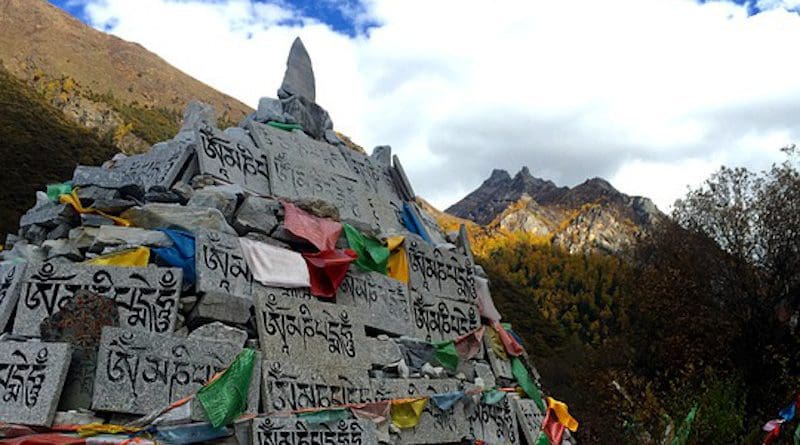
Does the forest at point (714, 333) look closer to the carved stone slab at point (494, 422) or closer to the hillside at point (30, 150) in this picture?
the carved stone slab at point (494, 422)

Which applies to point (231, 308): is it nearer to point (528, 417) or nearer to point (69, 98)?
point (528, 417)

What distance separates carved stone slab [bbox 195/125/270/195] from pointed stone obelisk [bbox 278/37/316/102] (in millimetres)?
1654

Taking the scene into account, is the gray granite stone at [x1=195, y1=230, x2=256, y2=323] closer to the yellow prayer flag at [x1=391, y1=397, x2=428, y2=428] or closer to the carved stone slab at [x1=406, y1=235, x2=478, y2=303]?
the yellow prayer flag at [x1=391, y1=397, x2=428, y2=428]

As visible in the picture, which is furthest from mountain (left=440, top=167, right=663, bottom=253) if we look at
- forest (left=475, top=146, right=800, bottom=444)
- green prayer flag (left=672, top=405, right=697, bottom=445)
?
green prayer flag (left=672, top=405, right=697, bottom=445)

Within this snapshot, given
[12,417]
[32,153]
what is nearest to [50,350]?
[12,417]

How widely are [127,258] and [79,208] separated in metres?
1.10

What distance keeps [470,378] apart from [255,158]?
3334 mm

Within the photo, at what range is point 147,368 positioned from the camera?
5441 millimetres

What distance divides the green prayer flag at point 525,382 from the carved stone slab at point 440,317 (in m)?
0.72

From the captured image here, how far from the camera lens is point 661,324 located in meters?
21.0

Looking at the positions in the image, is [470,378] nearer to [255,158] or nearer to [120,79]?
[255,158]

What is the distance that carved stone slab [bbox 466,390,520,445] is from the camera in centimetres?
776

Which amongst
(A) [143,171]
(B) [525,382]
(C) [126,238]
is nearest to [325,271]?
(C) [126,238]

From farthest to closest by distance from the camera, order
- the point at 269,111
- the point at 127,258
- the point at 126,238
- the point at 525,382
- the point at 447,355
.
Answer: the point at 269,111, the point at 525,382, the point at 447,355, the point at 126,238, the point at 127,258
